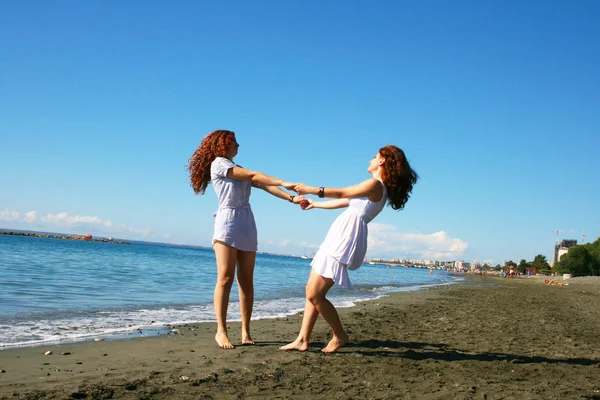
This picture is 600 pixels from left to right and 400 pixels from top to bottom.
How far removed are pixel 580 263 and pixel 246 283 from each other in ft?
302

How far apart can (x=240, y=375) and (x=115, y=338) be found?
2272 millimetres

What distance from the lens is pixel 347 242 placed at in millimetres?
4703

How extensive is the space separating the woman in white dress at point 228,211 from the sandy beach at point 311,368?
1.75 feet

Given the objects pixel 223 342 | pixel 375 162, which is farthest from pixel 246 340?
pixel 375 162

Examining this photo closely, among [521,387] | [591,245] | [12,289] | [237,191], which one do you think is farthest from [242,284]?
[591,245]

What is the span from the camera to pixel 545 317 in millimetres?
9766

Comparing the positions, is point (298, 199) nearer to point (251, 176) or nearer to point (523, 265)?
point (251, 176)

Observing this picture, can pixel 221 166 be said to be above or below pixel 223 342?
above

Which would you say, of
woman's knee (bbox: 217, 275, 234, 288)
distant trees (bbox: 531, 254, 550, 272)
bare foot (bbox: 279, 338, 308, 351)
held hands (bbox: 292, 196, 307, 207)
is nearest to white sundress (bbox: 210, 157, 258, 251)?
woman's knee (bbox: 217, 275, 234, 288)

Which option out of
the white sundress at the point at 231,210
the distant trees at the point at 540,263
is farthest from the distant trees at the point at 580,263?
the white sundress at the point at 231,210

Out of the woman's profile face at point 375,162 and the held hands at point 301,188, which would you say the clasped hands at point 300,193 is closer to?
the held hands at point 301,188

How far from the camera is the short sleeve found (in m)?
4.99

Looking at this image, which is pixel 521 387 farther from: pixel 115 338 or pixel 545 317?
pixel 545 317

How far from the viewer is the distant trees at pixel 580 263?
8350 centimetres
